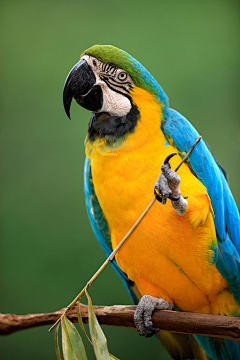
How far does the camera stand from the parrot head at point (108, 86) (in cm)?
93

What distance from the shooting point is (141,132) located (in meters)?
0.96

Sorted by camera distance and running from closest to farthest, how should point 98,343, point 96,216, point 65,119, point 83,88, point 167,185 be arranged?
point 98,343 < point 167,185 < point 83,88 < point 96,216 < point 65,119

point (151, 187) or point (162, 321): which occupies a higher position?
point (151, 187)

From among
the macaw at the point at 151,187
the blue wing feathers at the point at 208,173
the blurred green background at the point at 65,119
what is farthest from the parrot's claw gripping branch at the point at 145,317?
the blurred green background at the point at 65,119

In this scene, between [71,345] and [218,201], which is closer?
[71,345]

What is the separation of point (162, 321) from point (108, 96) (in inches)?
27.7

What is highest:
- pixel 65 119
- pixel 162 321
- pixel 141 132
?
pixel 65 119

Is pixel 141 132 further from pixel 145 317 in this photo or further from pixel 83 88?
pixel 145 317

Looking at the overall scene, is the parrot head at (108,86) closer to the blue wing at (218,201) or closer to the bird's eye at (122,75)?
the bird's eye at (122,75)

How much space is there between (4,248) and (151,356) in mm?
1055

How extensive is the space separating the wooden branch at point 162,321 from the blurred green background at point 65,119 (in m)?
0.85

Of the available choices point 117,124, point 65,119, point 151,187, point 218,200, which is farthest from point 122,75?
point 65,119

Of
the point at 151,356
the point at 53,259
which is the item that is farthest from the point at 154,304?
the point at 53,259

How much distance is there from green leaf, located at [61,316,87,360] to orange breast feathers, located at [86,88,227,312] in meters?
0.33
